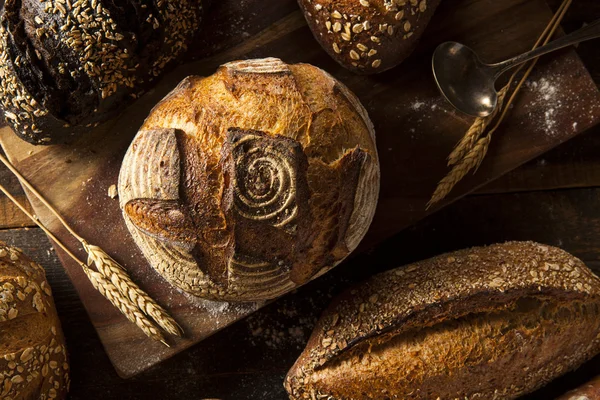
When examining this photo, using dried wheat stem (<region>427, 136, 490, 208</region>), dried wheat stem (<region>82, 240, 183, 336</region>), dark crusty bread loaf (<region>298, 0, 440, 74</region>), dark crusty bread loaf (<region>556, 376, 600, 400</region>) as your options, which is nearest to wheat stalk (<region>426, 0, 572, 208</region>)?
dried wheat stem (<region>427, 136, 490, 208</region>)

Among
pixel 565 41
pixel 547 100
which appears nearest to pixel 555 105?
pixel 547 100

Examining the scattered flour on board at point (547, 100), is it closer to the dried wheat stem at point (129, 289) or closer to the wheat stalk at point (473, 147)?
the wheat stalk at point (473, 147)

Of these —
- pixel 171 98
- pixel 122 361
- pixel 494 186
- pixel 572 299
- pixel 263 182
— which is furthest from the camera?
pixel 494 186

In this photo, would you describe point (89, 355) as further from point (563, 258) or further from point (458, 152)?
point (563, 258)

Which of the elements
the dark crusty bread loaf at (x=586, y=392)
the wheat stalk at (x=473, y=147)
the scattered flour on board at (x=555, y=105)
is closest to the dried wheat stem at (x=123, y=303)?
the wheat stalk at (x=473, y=147)

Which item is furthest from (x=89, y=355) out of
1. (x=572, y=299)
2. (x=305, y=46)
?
(x=572, y=299)

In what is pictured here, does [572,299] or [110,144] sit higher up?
[110,144]
